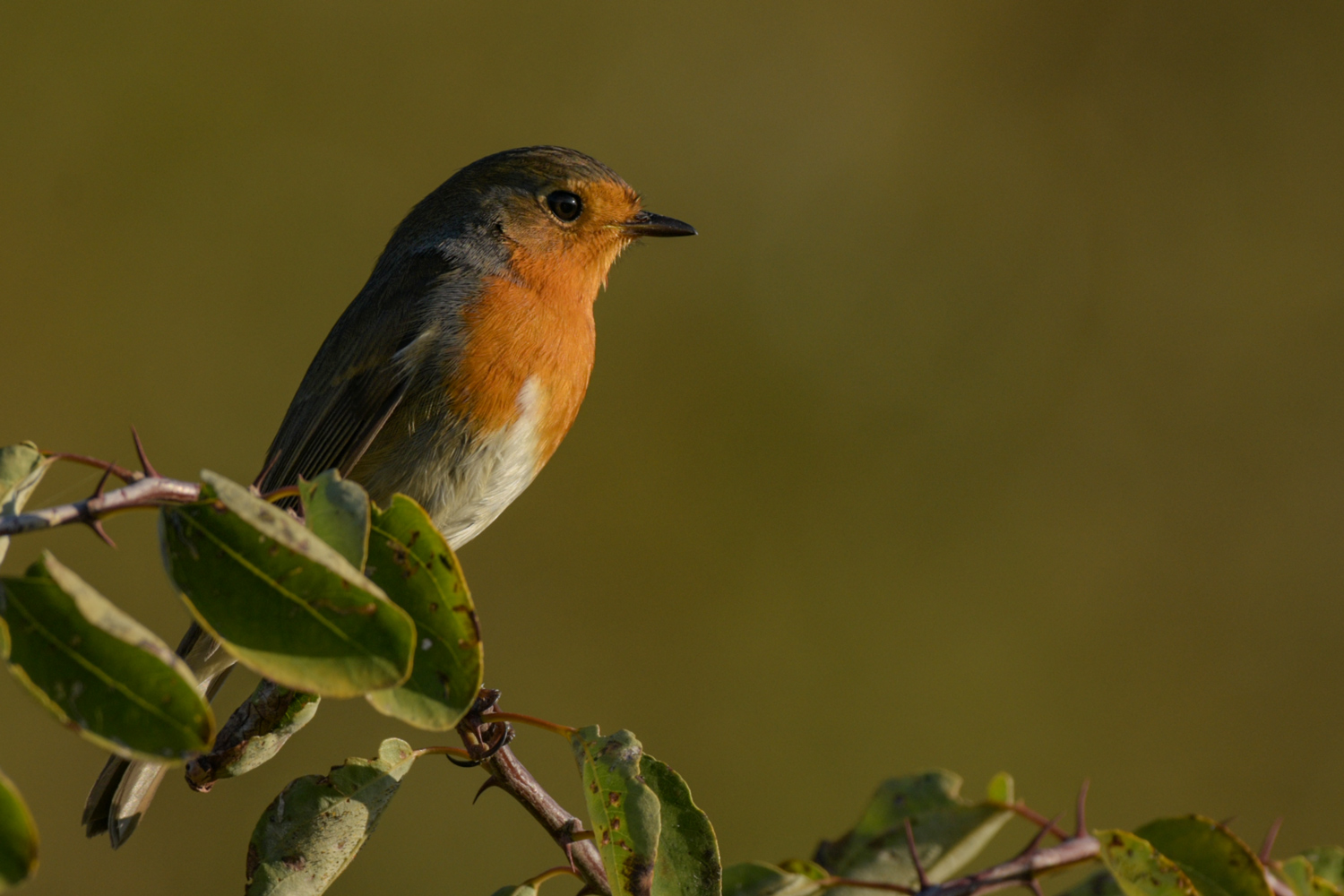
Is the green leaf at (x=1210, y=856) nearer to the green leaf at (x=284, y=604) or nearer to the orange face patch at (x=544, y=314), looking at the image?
the green leaf at (x=284, y=604)

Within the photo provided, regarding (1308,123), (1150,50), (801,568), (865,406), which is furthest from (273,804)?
(1308,123)

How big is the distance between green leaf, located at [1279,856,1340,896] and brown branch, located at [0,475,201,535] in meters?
1.72

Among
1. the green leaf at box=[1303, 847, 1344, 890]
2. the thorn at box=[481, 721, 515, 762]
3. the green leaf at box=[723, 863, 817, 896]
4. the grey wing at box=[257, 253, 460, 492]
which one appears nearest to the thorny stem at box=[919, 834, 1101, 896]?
the green leaf at box=[723, 863, 817, 896]

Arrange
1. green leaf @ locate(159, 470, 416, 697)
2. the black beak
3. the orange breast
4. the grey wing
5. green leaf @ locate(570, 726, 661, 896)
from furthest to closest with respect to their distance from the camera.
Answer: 1. the black beak
2. the grey wing
3. the orange breast
4. green leaf @ locate(570, 726, 661, 896)
5. green leaf @ locate(159, 470, 416, 697)

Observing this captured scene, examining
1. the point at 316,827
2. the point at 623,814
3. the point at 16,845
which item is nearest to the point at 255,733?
the point at 316,827

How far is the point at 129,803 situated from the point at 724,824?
274 cm

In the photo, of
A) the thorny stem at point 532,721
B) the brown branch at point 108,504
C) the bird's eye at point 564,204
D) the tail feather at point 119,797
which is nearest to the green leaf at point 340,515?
the brown branch at point 108,504

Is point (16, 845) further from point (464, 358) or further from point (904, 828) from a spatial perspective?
point (464, 358)

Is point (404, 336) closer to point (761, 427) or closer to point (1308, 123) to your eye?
point (761, 427)

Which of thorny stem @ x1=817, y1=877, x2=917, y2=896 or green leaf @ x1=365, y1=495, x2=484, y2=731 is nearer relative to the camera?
green leaf @ x1=365, y1=495, x2=484, y2=731

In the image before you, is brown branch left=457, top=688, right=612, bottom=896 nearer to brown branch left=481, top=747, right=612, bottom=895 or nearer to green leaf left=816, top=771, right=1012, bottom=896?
brown branch left=481, top=747, right=612, bottom=895

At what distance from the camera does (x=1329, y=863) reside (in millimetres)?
2045

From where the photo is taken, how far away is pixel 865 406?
237 inches

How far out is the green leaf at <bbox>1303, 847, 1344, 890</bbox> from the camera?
204cm
